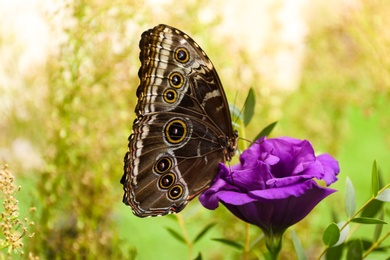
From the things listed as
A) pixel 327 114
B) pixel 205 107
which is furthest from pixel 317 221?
pixel 205 107

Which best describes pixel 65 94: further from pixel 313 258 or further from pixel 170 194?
pixel 313 258

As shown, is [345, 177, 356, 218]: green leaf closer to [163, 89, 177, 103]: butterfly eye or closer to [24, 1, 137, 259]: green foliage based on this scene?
[163, 89, 177, 103]: butterfly eye

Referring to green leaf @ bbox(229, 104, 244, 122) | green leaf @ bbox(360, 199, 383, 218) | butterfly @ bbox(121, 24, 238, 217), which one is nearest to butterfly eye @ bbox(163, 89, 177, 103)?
butterfly @ bbox(121, 24, 238, 217)

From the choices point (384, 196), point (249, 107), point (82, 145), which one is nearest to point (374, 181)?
point (384, 196)

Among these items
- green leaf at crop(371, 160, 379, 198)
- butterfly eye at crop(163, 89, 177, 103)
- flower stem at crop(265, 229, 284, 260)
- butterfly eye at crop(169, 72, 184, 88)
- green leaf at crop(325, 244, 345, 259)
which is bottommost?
green leaf at crop(325, 244, 345, 259)

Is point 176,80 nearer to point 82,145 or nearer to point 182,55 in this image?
point 182,55
